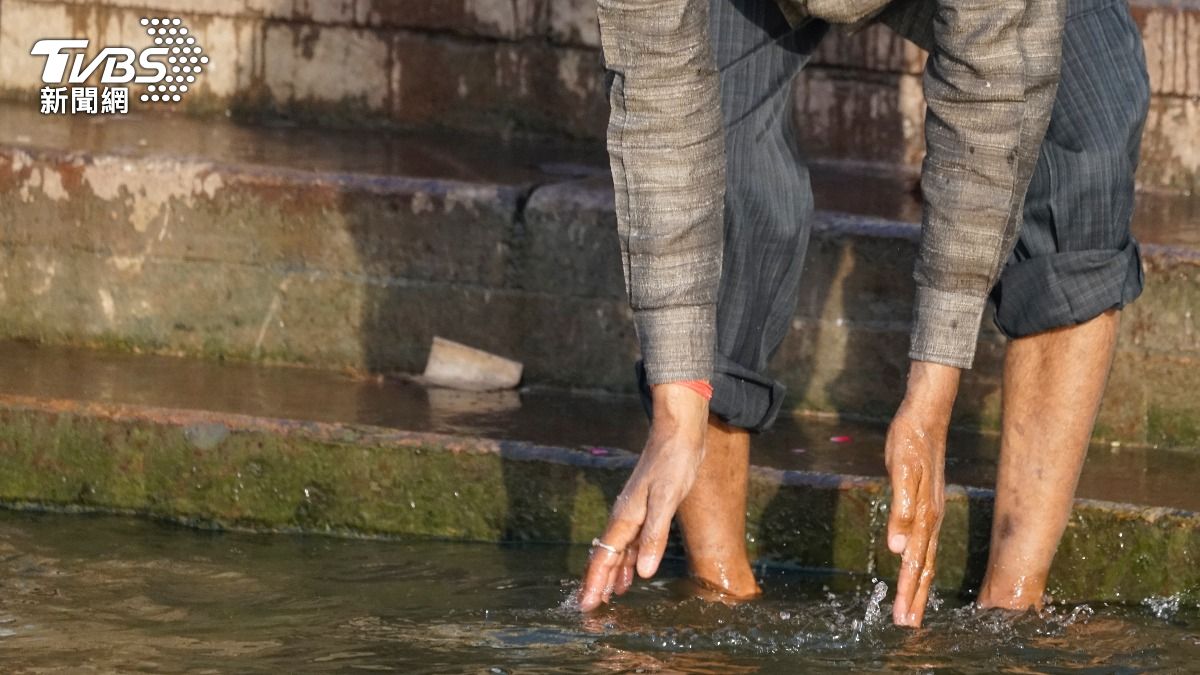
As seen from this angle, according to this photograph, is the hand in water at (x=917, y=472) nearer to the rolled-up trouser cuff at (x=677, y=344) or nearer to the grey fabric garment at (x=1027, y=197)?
the rolled-up trouser cuff at (x=677, y=344)

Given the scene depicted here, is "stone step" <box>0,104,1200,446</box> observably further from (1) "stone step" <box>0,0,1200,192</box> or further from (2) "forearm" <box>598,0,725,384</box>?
(2) "forearm" <box>598,0,725,384</box>

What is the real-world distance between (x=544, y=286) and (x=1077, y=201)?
1.45 m

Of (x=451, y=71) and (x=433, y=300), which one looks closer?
(x=433, y=300)

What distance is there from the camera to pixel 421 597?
308cm

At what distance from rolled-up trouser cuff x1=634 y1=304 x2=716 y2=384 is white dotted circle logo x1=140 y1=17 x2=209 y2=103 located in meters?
3.13

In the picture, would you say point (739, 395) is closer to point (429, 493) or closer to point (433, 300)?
point (429, 493)

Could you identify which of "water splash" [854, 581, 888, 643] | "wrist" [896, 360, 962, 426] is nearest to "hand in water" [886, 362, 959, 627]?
"wrist" [896, 360, 962, 426]

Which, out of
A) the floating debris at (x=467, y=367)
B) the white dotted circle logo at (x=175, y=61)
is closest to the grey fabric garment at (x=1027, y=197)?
the floating debris at (x=467, y=367)

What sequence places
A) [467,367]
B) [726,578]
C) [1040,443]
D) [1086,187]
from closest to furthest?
[1086,187] → [1040,443] → [726,578] → [467,367]

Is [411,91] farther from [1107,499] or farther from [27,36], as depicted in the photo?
[1107,499]

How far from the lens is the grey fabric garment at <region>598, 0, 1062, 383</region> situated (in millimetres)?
2350

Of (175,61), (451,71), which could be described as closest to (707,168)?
(451,71)

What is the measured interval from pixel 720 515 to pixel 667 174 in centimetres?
76

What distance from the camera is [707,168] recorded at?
2.41 metres
